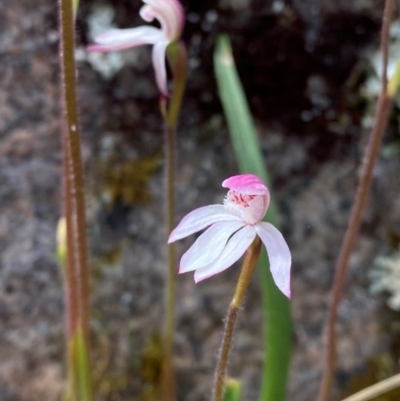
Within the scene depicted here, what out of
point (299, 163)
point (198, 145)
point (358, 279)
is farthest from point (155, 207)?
point (358, 279)

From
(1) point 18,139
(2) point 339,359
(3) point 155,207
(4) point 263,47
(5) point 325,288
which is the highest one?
(4) point 263,47

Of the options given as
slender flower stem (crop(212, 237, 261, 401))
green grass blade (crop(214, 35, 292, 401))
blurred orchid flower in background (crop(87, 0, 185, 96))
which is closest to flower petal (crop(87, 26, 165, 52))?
blurred orchid flower in background (crop(87, 0, 185, 96))

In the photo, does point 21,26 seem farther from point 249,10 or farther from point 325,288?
point 325,288

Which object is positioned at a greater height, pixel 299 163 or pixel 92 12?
pixel 92 12

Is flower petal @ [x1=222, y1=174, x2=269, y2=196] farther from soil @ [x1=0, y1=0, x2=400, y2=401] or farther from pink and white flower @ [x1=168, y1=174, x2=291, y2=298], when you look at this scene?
soil @ [x1=0, y1=0, x2=400, y2=401]

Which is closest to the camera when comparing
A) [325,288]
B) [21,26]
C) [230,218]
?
[230,218]

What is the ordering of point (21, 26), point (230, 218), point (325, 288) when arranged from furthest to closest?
point (325, 288) < point (21, 26) < point (230, 218)

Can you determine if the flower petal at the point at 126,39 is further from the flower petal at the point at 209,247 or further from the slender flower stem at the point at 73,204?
the flower petal at the point at 209,247
